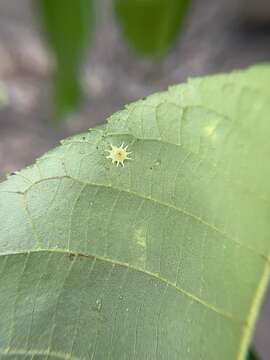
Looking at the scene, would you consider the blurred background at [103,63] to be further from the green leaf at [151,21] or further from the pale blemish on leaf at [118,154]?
the pale blemish on leaf at [118,154]

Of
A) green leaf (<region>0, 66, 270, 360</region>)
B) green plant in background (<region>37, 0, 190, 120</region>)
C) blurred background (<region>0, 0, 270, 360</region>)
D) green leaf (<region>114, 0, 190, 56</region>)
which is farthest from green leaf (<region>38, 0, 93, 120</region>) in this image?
blurred background (<region>0, 0, 270, 360</region>)

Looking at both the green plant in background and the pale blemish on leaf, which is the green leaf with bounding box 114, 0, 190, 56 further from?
the pale blemish on leaf

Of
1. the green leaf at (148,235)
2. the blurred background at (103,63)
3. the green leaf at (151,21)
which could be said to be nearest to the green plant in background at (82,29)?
the green leaf at (151,21)

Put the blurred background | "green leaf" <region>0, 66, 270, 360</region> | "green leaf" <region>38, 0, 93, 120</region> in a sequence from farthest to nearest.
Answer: the blurred background → "green leaf" <region>38, 0, 93, 120</region> → "green leaf" <region>0, 66, 270, 360</region>

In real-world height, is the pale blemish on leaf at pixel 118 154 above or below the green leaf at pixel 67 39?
below

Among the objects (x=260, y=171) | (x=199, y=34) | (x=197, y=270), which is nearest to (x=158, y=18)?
(x=260, y=171)

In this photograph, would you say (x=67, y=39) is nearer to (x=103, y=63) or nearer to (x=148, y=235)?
(x=148, y=235)

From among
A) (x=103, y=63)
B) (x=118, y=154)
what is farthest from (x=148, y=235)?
(x=103, y=63)
